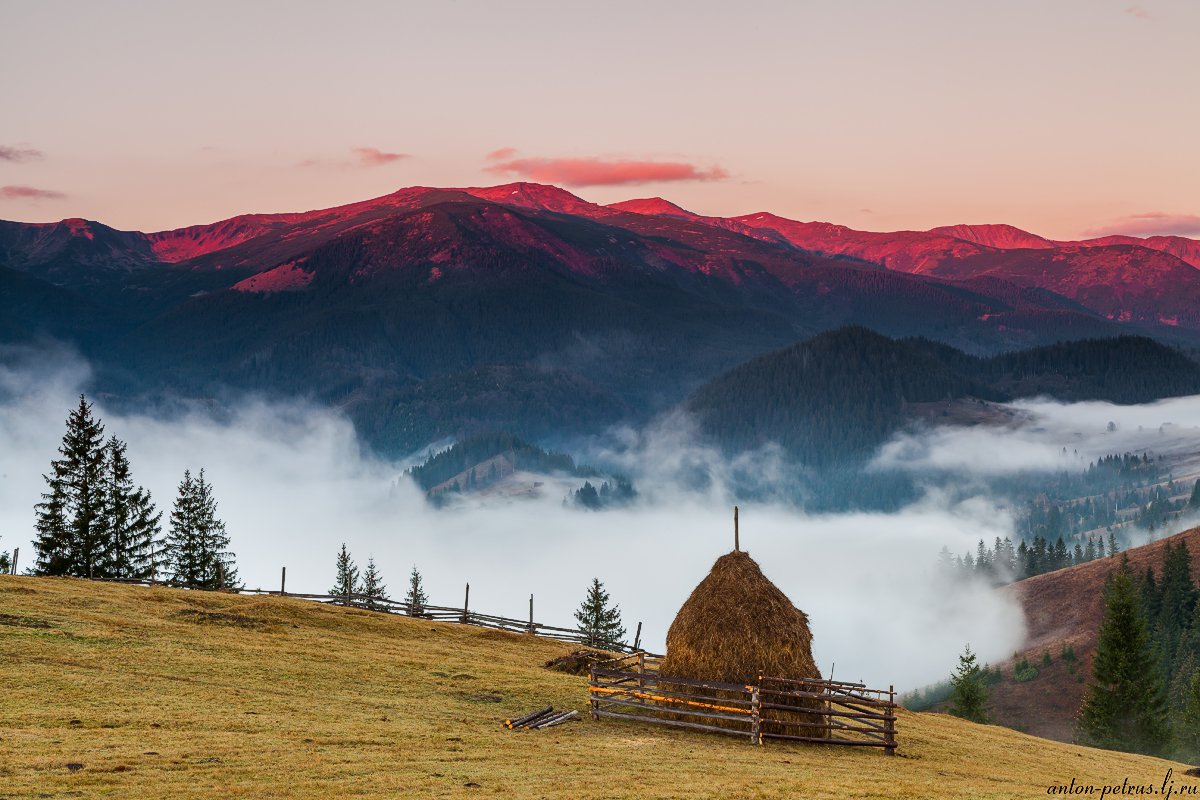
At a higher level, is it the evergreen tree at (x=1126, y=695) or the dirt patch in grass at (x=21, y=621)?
the dirt patch in grass at (x=21, y=621)

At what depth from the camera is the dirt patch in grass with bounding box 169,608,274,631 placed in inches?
2128

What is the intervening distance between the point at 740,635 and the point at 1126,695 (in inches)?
2223

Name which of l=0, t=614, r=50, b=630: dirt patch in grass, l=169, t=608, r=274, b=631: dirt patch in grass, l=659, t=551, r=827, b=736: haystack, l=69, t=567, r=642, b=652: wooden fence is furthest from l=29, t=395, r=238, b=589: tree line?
l=659, t=551, r=827, b=736: haystack

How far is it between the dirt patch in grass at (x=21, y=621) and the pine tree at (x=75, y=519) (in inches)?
1350

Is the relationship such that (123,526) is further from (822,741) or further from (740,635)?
(822,741)

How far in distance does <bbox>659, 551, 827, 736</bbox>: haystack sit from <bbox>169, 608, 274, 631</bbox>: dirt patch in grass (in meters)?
21.6

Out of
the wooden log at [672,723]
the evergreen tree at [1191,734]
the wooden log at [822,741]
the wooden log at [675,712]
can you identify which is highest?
the wooden log at [675,712]

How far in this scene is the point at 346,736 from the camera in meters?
32.5

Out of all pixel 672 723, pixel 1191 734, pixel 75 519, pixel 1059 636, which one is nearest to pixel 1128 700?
pixel 1191 734

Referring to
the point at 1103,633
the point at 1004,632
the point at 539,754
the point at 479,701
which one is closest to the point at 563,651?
the point at 479,701

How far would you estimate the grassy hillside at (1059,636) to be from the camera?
12375 cm

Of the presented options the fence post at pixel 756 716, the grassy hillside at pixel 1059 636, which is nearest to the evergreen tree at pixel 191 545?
the fence post at pixel 756 716

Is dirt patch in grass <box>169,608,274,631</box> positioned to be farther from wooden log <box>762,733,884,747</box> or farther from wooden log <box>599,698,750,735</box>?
wooden log <box>762,733,884,747</box>

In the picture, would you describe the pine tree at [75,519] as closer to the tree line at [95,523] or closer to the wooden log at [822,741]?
the tree line at [95,523]
